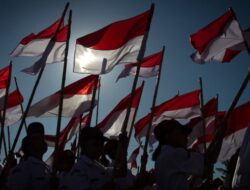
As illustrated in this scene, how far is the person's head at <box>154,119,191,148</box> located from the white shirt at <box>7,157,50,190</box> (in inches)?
73.9

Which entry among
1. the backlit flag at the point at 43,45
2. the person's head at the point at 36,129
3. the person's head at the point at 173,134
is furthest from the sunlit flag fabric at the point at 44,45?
the person's head at the point at 173,134

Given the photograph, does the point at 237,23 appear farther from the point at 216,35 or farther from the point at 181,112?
the point at 181,112

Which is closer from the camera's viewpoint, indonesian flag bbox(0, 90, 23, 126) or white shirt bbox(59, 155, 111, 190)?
white shirt bbox(59, 155, 111, 190)

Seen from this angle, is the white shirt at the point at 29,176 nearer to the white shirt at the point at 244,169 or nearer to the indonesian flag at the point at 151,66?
the white shirt at the point at 244,169

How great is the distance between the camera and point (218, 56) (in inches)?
318

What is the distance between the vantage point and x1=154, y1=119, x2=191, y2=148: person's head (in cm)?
471

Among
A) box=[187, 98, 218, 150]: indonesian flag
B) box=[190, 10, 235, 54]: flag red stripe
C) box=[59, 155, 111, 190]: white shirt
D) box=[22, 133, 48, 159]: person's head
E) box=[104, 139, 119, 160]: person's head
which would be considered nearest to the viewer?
box=[59, 155, 111, 190]: white shirt

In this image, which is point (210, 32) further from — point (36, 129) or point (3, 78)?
point (3, 78)

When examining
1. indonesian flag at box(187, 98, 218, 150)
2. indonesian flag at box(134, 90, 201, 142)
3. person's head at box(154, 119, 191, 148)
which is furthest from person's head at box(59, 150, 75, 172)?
indonesian flag at box(187, 98, 218, 150)

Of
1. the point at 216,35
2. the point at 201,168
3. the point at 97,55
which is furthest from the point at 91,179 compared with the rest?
the point at 216,35

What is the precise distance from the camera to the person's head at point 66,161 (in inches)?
293

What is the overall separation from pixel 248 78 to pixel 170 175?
246 centimetres

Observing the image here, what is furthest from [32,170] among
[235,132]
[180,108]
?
[180,108]

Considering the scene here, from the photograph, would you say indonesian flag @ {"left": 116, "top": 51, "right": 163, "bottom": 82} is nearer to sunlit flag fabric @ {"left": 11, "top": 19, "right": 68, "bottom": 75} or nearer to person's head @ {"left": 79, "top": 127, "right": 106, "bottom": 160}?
sunlit flag fabric @ {"left": 11, "top": 19, "right": 68, "bottom": 75}
